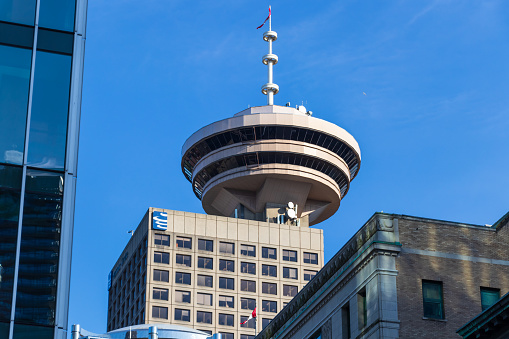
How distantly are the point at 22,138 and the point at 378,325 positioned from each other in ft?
91.0

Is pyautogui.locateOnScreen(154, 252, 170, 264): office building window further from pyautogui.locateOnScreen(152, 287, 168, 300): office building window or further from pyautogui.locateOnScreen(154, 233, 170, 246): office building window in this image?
pyautogui.locateOnScreen(152, 287, 168, 300): office building window

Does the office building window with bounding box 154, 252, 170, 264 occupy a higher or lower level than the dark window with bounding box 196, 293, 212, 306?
higher

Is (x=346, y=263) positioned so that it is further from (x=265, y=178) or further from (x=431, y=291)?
(x=265, y=178)

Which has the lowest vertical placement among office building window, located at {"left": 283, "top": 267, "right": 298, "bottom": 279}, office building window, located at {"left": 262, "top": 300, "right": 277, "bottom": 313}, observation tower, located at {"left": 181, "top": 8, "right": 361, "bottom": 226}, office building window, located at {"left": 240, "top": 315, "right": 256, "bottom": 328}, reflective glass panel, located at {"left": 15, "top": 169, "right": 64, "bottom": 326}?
reflective glass panel, located at {"left": 15, "top": 169, "right": 64, "bottom": 326}

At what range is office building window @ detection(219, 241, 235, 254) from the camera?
15688 cm

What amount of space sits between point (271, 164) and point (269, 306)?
23.1m

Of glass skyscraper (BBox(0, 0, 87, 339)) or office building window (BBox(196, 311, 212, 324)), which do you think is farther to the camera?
office building window (BBox(196, 311, 212, 324))

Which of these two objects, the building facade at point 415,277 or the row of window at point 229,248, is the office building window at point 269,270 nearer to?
the row of window at point 229,248

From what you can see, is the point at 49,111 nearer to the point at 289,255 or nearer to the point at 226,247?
A: the point at 226,247

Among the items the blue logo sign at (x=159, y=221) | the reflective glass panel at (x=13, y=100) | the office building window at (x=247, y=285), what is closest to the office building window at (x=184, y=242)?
the blue logo sign at (x=159, y=221)

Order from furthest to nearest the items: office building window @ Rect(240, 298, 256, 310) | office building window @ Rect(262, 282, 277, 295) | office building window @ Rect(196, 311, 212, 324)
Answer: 1. office building window @ Rect(262, 282, 277, 295)
2. office building window @ Rect(240, 298, 256, 310)
3. office building window @ Rect(196, 311, 212, 324)

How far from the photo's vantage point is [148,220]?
509 ft

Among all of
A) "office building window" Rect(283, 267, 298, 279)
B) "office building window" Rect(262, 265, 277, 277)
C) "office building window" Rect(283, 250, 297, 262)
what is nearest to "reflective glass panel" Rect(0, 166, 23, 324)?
"office building window" Rect(262, 265, 277, 277)

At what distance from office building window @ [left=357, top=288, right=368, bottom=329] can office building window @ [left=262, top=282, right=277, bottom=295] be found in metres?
101
